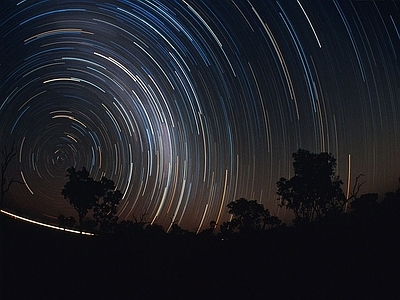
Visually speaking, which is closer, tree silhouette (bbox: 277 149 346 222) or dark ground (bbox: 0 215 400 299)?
dark ground (bbox: 0 215 400 299)

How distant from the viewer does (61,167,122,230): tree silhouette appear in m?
42.7

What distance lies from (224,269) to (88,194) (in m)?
23.9

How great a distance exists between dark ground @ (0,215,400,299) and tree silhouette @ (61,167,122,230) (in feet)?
45.9

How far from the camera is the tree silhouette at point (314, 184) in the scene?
1581 inches

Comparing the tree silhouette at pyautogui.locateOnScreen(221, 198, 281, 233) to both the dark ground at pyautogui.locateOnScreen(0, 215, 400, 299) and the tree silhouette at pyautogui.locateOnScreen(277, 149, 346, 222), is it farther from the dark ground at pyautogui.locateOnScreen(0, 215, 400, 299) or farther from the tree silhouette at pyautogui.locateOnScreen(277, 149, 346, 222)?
the dark ground at pyautogui.locateOnScreen(0, 215, 400, 299)

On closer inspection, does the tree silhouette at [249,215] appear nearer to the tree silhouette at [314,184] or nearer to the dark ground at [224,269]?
the tree silhouette at [314,184]

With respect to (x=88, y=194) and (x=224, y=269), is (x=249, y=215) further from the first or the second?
(x=224, y=269)

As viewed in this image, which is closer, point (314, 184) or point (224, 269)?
point (224, 269)

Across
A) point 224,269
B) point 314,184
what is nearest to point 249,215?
point 314,184

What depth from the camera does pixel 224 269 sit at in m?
21.6

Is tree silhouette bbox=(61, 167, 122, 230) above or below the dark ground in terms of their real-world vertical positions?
above

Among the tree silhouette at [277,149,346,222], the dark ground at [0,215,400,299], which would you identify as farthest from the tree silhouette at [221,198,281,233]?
the dark ground at [0,215,400,299]

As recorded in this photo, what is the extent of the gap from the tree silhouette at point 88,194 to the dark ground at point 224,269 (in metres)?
14.0

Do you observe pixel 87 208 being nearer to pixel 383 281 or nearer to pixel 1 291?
pixel 1 291
